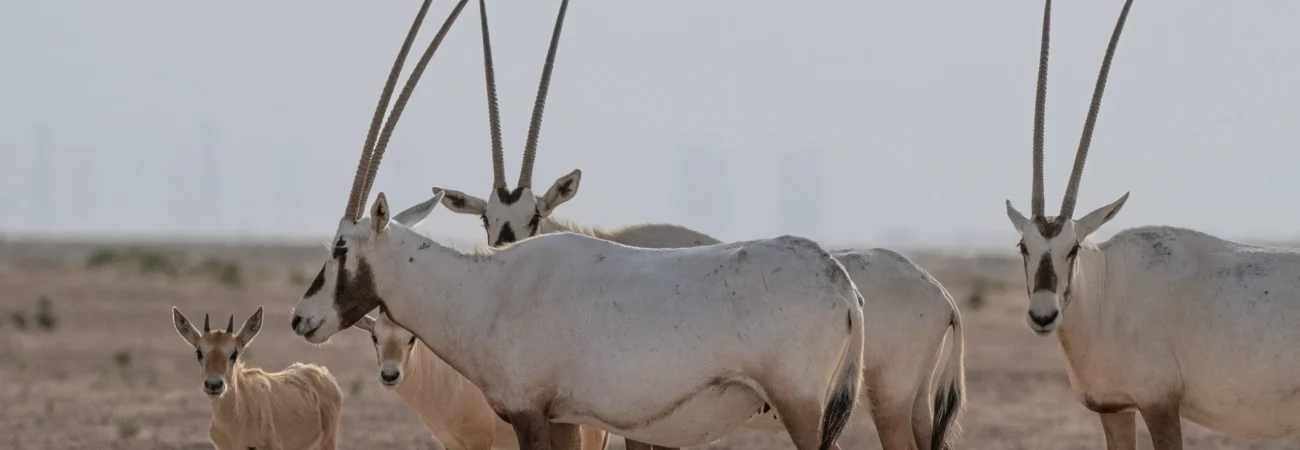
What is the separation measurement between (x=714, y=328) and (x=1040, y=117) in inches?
144

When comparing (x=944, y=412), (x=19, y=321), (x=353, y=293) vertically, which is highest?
(x=353, y=293)

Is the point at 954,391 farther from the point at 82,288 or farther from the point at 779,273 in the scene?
the point at 82,288

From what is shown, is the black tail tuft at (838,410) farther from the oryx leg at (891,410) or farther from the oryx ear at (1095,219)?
the oryx ear at (1095,219)

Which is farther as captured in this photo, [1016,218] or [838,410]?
[1016,218]

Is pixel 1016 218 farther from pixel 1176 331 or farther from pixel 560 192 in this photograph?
pixel 560 192

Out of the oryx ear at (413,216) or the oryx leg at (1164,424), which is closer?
the oryx ear at (413,216)

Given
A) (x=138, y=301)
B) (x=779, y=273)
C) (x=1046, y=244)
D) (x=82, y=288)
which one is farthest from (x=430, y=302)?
(x=82, y=288)

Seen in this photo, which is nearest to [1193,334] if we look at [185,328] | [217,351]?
[217,351]

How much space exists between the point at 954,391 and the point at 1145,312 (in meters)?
1.47

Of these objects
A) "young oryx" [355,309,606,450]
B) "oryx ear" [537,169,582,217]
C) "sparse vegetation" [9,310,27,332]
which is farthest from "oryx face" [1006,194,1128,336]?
"sparse vegetation" [9,310,27,332]

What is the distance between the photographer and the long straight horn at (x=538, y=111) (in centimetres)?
1235

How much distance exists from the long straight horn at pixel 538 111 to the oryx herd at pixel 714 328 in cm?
2

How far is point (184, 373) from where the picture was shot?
84.4 ft

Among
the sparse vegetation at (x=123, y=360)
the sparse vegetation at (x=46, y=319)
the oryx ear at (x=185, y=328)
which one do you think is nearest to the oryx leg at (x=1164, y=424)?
the oryx ear at (x=185, y=328)
